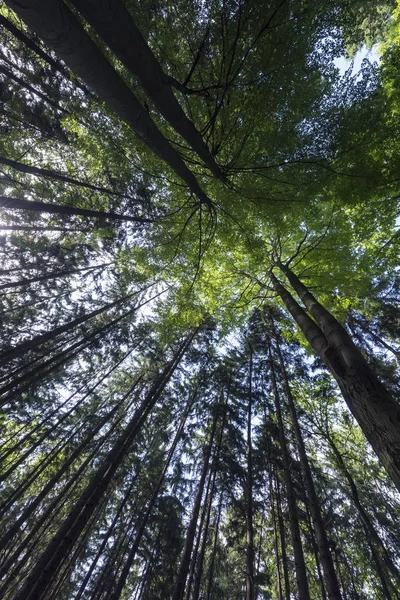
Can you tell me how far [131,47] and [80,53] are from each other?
16.2 inches

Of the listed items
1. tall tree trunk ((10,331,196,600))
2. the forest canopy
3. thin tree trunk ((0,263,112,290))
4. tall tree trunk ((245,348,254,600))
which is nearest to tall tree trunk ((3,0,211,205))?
the forest canopy

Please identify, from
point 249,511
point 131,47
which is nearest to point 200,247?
point 131,47

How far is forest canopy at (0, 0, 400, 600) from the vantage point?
3336 millimetres

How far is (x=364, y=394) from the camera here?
226cm

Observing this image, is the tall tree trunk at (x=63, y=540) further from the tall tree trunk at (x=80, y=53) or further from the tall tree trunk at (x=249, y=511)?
the tall tree trunk at (x=80, y=53)

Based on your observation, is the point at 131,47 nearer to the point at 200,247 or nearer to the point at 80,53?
the point at 80,53

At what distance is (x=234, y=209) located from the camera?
6.14m

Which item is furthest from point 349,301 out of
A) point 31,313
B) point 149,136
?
point 31,313

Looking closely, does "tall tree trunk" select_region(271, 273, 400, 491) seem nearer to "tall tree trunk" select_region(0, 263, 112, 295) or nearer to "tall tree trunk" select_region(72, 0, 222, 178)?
"tall tree trunk" select_region(72, 0, 222, 178)

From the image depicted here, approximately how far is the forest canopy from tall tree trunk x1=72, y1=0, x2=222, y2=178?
0.02 metres

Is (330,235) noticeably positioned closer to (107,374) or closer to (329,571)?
(329,571)

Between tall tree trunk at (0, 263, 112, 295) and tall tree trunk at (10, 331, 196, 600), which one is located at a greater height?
tall tree trunk at (0, 263, 112, 295)

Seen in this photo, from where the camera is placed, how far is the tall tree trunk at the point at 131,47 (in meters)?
1.69

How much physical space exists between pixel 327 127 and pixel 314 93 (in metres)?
0.68
